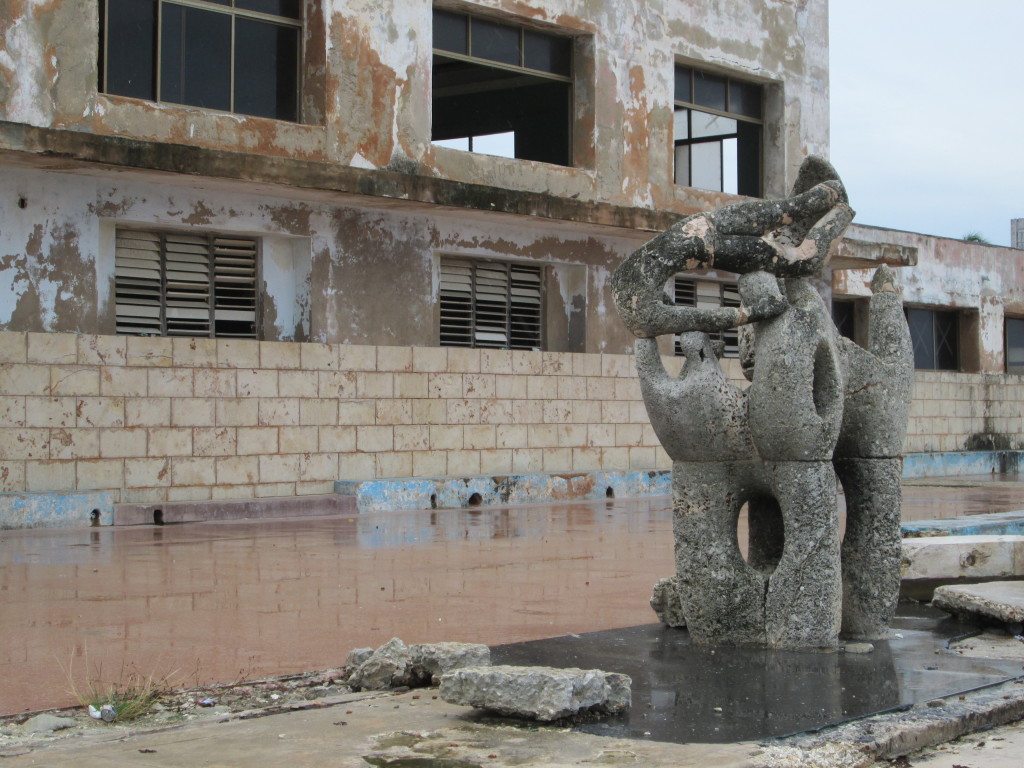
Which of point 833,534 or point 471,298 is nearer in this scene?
point 833,534

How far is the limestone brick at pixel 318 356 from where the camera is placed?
14609 mm

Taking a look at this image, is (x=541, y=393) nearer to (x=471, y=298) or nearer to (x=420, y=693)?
(x=471, y=298)

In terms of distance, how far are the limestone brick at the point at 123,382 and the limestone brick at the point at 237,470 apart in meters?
1.16

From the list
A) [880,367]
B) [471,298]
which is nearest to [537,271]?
[471,298]

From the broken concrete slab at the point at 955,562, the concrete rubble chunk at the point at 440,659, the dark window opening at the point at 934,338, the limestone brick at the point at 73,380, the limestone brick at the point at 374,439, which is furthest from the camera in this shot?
the dark window opening at the point at 934,338

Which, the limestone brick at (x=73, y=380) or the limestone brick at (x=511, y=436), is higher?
the limestone brick at (x=73, y=380)

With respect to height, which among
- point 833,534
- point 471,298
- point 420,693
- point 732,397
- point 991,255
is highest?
point 991,255

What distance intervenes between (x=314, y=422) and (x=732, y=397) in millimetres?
9481

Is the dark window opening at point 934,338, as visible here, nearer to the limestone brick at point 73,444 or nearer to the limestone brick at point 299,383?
the limestone brick at point 299,383

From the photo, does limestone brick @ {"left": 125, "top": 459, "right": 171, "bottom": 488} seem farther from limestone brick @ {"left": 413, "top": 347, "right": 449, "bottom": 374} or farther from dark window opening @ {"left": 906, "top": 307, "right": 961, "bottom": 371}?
dark window opening @ {"left": 906, "top": 307, "right": 961, "bottom": 371}

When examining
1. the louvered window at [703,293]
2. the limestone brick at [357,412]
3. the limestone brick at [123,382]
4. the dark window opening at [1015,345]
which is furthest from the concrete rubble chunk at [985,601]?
the dark window opening at [1015,345]

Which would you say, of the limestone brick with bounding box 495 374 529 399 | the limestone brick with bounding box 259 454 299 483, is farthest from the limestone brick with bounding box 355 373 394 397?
the limestone brick with bounding box 495 374 529 399

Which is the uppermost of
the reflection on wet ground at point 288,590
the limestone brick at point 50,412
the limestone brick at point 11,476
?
the limestone brick at point 50,412

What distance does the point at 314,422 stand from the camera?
14.7 meters
